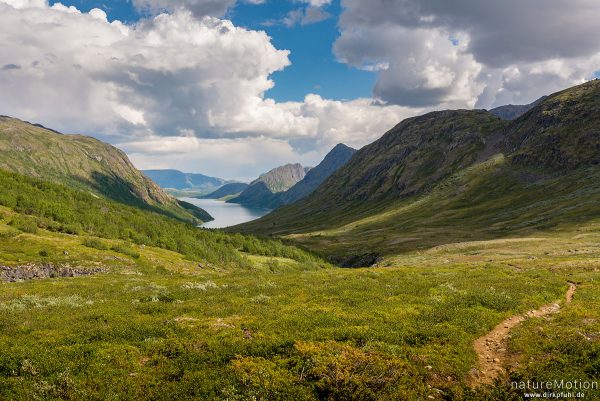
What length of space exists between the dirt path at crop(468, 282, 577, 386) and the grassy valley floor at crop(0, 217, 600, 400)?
35 cm

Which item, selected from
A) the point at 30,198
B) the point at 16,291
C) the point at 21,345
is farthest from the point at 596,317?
the point at 30,198

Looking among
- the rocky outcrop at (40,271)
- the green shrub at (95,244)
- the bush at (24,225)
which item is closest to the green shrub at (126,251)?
the green shrub at (95,244)

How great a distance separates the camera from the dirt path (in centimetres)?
1513

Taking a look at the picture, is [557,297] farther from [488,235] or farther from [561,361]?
[488,235]

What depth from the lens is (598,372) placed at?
14.4m

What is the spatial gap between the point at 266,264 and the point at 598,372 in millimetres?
107772

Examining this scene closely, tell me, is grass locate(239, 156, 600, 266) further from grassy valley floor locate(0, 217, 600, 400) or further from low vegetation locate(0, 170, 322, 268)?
grassy valley floor locate(0, 217, 600, 400)

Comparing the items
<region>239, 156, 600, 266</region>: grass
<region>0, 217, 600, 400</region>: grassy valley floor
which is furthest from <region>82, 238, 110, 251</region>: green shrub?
<region>239, 156, 600, 266</region>: grass

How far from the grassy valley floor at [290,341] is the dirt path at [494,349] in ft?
1.15

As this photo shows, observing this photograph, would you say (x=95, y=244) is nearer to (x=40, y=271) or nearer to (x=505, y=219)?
(x=40, y=271)

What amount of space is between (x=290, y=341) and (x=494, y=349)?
398 inches

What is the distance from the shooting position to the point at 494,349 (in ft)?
57.1

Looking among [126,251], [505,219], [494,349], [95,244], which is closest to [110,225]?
[95,244]

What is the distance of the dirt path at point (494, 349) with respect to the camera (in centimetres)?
1513
